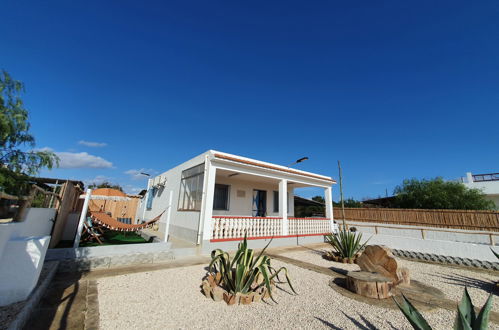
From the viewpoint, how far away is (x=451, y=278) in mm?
4617

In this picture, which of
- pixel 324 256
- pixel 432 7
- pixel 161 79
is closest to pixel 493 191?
pixel 432 7

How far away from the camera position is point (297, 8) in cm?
879

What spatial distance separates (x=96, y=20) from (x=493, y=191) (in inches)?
1142

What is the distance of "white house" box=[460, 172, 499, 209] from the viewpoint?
16234 mm

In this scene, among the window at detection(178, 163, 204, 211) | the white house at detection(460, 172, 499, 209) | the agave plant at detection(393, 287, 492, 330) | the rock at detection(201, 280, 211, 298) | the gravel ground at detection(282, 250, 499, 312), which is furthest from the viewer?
the white house at detection(460, 172, 499, 209)

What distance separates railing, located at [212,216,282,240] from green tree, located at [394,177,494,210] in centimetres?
1352

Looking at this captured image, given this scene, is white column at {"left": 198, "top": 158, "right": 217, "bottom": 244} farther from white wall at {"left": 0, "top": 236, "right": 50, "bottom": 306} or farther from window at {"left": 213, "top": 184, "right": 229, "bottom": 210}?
white wall at {"left": 0, "top": 236, "right": 50, "bottom": 306}

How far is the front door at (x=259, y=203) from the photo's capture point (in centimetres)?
1097

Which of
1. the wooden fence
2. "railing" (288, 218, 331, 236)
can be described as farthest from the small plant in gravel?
the wooden fence

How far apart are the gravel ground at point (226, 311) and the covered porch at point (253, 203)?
9.86 ft

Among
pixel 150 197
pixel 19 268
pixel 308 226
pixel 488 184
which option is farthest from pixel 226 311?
pixel 488 184

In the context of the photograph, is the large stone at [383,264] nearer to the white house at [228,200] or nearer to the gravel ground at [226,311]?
the gravel ground at [226,311]

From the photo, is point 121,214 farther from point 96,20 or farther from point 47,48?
point 96,20

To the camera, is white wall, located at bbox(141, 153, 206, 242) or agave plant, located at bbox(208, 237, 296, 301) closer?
agave plant, located at bbox(208, 237, 296, 301)
